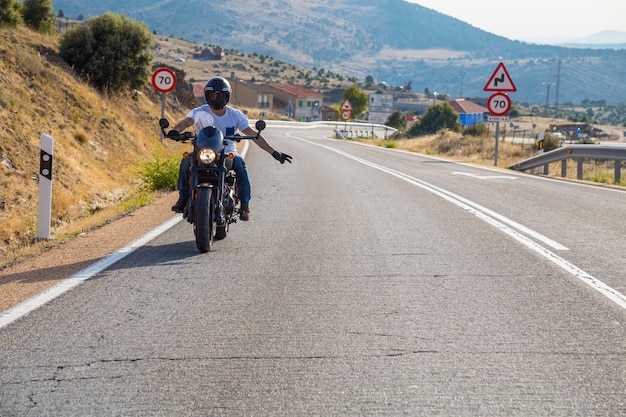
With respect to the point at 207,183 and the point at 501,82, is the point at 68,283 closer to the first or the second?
the point at 207,183

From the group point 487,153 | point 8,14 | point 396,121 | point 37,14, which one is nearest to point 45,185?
point 8,14

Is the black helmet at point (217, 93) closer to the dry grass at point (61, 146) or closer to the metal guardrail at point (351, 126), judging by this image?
the dry grass at point (61, 146)

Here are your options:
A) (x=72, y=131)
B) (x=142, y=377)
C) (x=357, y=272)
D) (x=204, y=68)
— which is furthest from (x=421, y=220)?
(x=204, y=68)

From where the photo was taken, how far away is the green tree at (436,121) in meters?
84.4

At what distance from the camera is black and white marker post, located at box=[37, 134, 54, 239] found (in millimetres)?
9430

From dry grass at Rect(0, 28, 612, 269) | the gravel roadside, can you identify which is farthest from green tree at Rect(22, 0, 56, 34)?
the gravel roadside

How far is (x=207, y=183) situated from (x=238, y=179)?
29.9 inches

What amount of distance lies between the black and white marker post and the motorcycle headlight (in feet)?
7.86

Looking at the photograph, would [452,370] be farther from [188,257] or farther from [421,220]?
[421,220]

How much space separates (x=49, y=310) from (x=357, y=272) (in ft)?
9.35

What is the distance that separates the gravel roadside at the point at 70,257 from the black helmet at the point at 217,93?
1.95 meters

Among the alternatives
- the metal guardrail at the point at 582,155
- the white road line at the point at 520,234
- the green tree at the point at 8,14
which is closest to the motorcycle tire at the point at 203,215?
the white road line at the point at 520,234

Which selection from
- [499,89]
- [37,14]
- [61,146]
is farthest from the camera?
[37,14]

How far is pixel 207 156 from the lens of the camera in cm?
809
